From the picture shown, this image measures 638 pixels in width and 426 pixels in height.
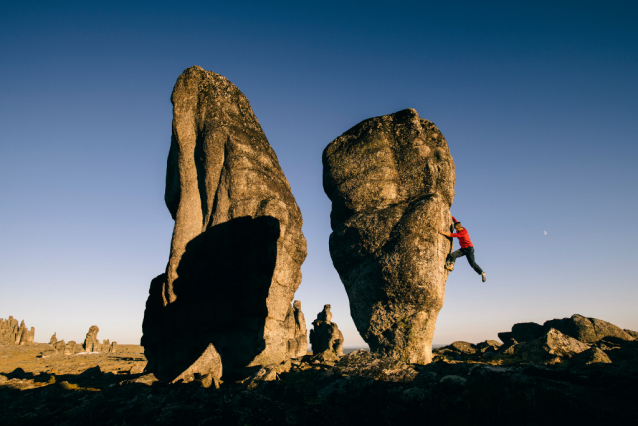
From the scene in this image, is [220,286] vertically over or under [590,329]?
over

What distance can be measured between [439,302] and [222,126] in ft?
34.1

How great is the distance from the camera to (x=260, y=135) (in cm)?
→ 1647

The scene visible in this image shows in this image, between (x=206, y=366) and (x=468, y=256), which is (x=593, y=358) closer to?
(x=468, y=256)

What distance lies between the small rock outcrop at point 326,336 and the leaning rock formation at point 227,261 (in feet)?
79.6

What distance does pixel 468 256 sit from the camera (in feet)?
43.7

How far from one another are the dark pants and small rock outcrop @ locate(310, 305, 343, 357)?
1020 inches

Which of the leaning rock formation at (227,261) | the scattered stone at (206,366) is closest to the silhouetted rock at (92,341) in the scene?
the leaning rock formation at (227,261)

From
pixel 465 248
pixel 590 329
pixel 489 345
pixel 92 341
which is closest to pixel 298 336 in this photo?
pixel 489 345

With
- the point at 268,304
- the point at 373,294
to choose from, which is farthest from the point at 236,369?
the point at 373,294

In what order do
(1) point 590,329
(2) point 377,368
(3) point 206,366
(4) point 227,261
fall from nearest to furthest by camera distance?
(2) point 377,368 → (3) point 206,366 → (4) point 227,261 → (1) point 590,329

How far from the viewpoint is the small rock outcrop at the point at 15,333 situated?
90.7m

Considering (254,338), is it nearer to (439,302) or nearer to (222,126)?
(439,302)

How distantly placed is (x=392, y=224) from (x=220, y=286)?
6598 mm

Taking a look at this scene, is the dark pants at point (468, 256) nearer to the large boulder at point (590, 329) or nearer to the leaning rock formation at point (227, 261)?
the leaning rock formation at point (227, 261)
